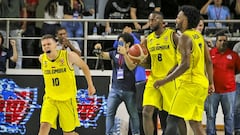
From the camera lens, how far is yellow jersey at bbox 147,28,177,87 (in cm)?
944

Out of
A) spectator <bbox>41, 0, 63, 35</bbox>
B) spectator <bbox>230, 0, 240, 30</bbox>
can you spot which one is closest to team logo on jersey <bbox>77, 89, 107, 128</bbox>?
spectator <bbox>41, 0, 63, 35</bbox>

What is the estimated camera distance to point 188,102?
8.16 m

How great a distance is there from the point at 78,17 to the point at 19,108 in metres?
2.52

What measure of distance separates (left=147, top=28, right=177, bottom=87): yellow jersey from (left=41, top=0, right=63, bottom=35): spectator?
4.21 meters

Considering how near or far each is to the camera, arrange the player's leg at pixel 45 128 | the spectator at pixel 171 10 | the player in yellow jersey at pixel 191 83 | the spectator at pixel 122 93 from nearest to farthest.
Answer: the player in yellow jersey at pixel 191 83
the player's leg at pixel 45 128
the spectator at pixel 122 93
the spectator at pixel 171 10

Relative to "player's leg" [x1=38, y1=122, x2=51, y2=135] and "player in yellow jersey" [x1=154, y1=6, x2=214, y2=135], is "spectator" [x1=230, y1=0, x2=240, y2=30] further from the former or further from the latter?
"player's leg" [x1=38, y1=122, x2=51, y2=135]

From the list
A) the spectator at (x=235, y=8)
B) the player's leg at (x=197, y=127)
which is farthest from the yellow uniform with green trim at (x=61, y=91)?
the spectator at (x=235, y=8)

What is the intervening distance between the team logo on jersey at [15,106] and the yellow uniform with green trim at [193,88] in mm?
4692

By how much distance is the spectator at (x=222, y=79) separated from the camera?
37.0ft

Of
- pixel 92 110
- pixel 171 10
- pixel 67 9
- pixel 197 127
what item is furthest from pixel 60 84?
pixel 171 10

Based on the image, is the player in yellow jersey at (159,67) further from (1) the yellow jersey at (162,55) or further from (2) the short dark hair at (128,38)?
(2) the short dark hair at (128,38)

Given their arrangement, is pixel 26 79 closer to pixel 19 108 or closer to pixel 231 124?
pixel 19 108

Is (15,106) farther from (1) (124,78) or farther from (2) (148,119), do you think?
(2) (148,119)

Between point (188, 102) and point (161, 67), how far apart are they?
1.41 m
